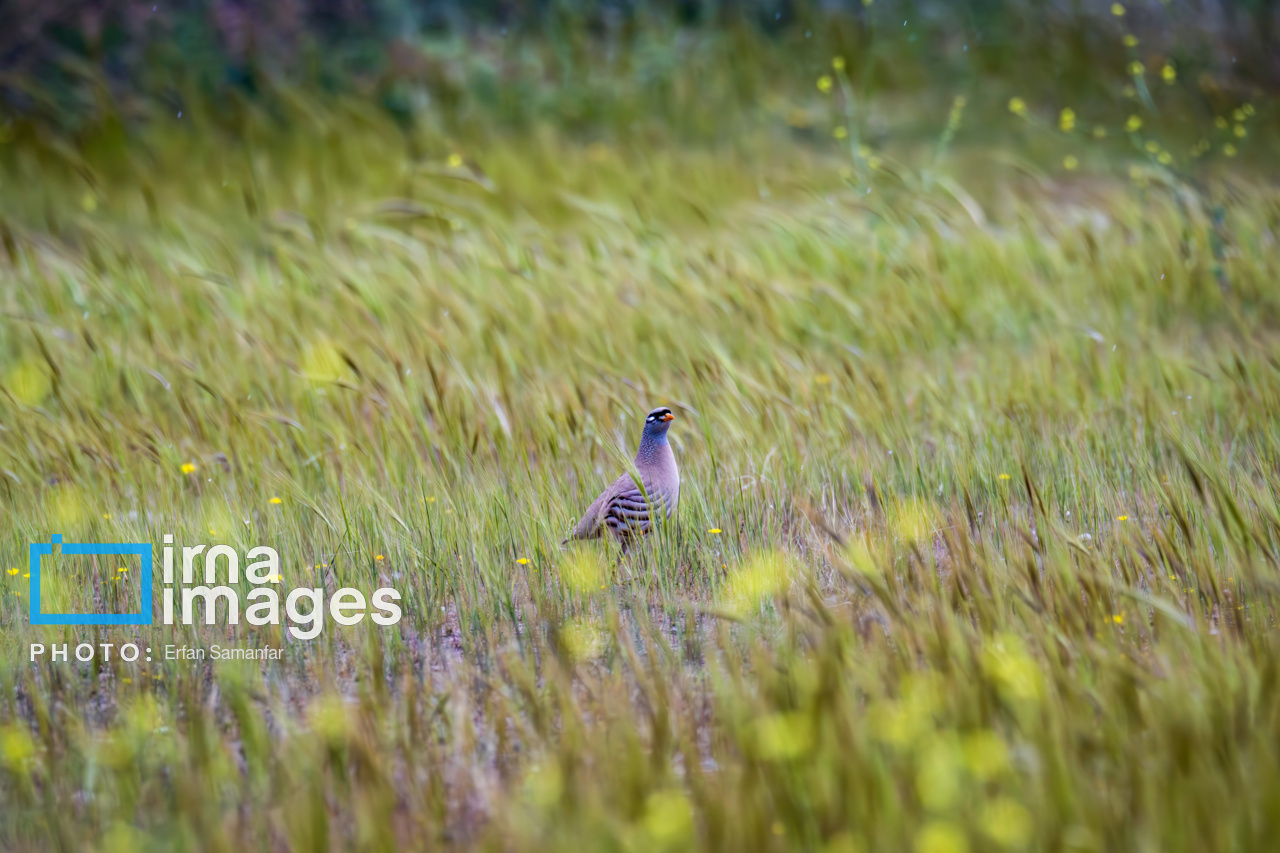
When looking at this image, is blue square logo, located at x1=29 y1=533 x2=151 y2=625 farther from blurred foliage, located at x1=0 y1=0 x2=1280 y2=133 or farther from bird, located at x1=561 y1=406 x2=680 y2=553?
blurred foliage, located at x1=0 y1=0 x2=1280 y2=133

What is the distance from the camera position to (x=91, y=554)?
9.33 feet

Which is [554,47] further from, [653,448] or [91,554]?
[91,554]

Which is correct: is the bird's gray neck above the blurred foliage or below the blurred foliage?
below

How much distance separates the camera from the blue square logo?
8.36 feet

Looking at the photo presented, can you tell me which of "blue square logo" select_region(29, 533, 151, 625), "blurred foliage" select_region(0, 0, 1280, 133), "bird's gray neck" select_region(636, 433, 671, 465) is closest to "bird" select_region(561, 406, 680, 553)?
"bird's gray neck" select_region(636, 433, 671, 465)

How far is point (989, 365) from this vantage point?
13.5 feet

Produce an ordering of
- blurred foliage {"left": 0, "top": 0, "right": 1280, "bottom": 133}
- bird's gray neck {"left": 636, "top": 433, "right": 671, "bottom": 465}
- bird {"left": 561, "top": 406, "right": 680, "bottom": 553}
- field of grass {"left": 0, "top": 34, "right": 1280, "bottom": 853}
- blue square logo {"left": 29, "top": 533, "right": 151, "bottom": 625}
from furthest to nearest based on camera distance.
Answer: blurred foliage {"left": 0, "top": 0, "right": 1280, "bottom": 133} < bird's gray neck {"left": 636, "top": 433, "right": 671, "bottom": 465} < bird {"left": 561, "top": 406, "right": 680, "bottom": 553} < blue square logo {"left": 29, "top": 533, "right": 151, "bottom": 625} < field of grass {"left": 0, "top": 34, "right": 1280, "bottom": 853}

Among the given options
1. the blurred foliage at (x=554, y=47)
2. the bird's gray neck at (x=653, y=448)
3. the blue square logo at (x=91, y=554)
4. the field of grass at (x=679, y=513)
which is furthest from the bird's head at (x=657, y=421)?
the blurred foliage at (x=554, y=47)

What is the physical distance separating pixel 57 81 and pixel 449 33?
8.76 ft

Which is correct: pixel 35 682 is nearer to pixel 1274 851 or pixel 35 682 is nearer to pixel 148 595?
pixel 148 595

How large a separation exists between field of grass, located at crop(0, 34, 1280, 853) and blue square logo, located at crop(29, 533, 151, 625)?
0.17 ft

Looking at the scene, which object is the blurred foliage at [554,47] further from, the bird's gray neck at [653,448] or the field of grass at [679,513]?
the bird's gray neck at [653,448]

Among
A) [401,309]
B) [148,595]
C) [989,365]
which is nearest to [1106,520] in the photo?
[989,365]

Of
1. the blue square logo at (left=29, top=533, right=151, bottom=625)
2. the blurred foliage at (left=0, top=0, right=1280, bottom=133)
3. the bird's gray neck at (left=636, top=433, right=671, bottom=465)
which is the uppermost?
the blurred foliage at (left=0, top=0, right=1280, bottom=133)
